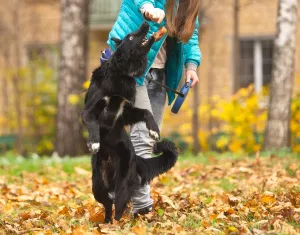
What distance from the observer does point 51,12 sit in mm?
18656

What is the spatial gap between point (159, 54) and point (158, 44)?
0.71 ft

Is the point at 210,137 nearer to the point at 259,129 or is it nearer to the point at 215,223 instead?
the point at 259,129

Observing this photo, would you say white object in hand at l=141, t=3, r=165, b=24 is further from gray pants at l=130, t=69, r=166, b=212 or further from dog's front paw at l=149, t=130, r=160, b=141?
dog's front paw at l=149, t=130, r=160, b=141

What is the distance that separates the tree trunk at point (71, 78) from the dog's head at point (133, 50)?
27.5 ft

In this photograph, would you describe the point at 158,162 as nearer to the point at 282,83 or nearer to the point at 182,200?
the point at 182,200

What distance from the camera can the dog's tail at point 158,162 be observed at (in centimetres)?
492

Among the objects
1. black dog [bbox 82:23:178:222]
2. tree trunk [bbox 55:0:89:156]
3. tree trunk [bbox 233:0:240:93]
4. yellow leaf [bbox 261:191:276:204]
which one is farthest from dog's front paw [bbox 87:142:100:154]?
tree trunk [bbox 233:0:240:93]

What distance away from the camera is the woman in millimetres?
4816

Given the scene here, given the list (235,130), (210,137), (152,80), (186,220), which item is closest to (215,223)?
(186,220)

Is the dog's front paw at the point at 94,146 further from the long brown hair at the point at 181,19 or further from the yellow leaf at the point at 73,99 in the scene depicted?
the yellow leaf at the point at 73,99

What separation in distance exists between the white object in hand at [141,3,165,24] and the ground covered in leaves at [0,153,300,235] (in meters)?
1.43

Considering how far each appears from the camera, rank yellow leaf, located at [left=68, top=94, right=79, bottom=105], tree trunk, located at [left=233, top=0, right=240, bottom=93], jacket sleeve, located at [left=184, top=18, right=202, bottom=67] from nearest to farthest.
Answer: jacket sleeve, located at [left=184, top=18, right=202, bottom=67]
yellow leaf, located at [left=68, top=94, right=79, bottom=105]
tree trunk, located at [left=233, top=0, right=240, bottom=93]

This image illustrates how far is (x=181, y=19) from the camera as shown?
4.91 meters

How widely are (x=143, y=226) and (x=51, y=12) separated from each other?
14852 mm
